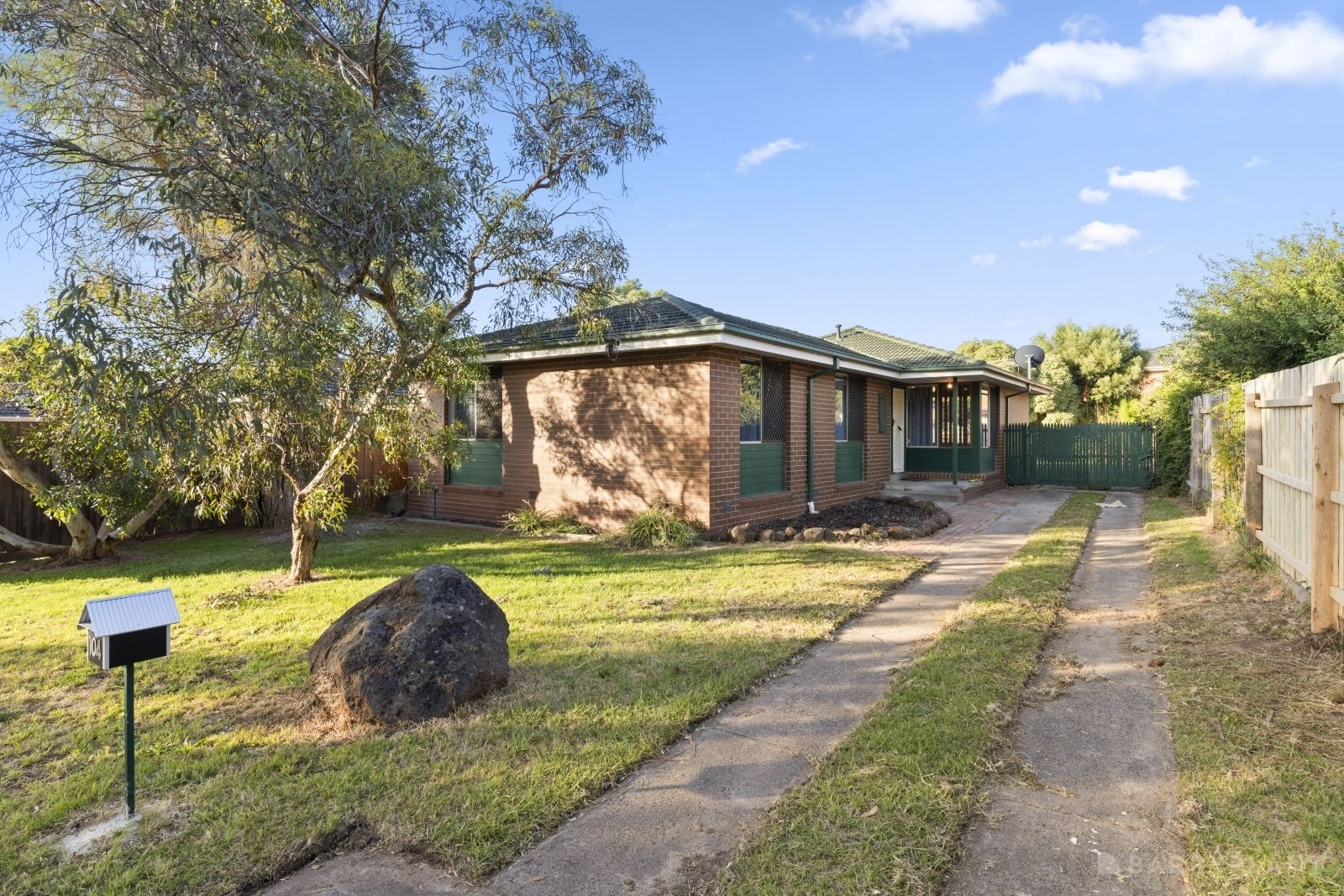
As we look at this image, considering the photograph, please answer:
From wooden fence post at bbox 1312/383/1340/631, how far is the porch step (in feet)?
32.0

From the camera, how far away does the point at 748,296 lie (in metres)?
21.2

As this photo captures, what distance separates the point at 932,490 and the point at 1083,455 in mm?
6351

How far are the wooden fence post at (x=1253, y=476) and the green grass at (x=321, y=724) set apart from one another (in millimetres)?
3581

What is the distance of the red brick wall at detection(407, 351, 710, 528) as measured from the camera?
10375 millimetres

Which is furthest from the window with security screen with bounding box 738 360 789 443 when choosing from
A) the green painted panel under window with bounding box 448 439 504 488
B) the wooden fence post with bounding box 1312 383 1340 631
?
the wooden fence post with bounding box 1312 383 1340 631

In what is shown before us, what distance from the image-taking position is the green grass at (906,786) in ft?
8.23

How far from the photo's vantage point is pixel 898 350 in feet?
62.7

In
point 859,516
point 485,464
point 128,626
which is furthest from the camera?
point 485,464

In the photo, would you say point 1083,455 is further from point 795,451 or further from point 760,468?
point 760,468

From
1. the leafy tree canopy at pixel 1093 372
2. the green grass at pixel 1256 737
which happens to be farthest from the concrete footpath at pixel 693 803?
the leafy tree canopy at pixel 1093 372

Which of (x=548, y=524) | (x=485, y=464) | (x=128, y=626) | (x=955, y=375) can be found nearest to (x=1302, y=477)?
(x=128, y=626)

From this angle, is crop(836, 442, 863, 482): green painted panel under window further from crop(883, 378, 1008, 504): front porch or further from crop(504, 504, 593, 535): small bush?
crop(504, 504, 593, 535): small bush

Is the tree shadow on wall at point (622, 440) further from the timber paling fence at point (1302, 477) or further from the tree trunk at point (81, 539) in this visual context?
the timber paling fence at point (1302, 477)

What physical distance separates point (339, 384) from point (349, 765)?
4.77m
